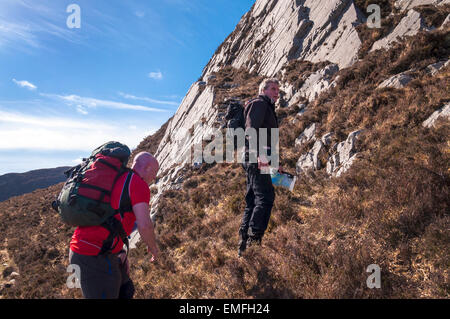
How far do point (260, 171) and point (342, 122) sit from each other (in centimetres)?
637

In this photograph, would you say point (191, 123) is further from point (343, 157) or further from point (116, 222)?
point (116, 222)

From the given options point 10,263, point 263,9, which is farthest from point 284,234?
point 263,9

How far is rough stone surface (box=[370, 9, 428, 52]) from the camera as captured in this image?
→ 11.0 meters

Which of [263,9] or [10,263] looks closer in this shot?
[10,263]

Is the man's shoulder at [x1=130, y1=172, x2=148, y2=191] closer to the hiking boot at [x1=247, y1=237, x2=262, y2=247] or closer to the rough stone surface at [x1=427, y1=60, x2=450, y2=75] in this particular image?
the hiking boot at [x1=247, y1=237, x2=262, y2=247]

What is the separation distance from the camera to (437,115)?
5848 mm

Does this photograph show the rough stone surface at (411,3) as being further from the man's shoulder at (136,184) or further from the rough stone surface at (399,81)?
the man's shoulder at (136,184)

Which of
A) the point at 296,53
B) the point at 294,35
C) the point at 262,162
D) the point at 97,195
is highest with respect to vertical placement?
the point at 294,35

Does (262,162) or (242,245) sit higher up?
(262,162)

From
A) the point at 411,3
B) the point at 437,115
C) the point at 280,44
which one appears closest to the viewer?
the point at 437,115

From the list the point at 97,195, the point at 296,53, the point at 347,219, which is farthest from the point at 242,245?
the point at 296,53

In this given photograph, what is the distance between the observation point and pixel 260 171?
373 centimetres

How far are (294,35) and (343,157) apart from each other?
16.7 m
